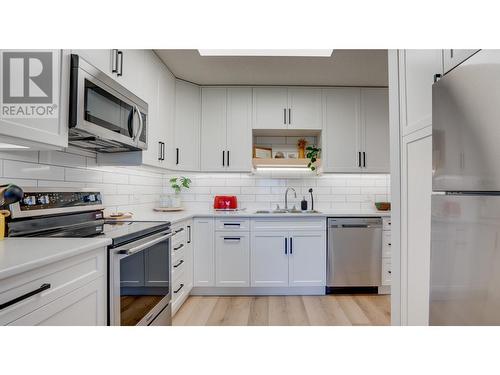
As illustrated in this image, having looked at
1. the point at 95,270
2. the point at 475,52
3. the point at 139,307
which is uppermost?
the point at 475,52

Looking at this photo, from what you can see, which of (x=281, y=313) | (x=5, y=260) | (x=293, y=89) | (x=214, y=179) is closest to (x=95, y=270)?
(x=5, y=260)

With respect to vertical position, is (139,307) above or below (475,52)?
below

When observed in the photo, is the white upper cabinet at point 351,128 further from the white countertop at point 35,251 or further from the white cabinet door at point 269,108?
the white countertop at point 35,251

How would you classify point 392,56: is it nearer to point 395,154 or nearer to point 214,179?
point 395,154

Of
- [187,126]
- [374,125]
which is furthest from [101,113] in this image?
[374,125]

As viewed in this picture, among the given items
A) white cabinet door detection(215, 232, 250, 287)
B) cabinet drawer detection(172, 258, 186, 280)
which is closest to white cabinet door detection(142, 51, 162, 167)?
cabinet drawer detection(172, 258, 186, 280)

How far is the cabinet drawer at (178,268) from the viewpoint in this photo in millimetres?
2432

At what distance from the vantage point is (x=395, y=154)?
1.53 metres

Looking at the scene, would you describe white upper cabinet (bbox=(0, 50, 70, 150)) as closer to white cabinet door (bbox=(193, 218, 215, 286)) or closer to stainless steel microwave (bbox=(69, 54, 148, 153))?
stainless steel microwave (bbox=(69, 54, 148, 153))

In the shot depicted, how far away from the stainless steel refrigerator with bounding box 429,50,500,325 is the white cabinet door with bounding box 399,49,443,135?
0.71ft

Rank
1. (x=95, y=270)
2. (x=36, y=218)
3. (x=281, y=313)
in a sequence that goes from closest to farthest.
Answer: (x=95, y=270) → (x=36, y=218) → (x=281, y=313)

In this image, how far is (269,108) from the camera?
3.34 metres

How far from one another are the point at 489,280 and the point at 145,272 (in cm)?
164

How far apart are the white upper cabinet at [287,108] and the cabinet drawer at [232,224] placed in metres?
1.17
